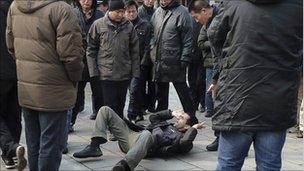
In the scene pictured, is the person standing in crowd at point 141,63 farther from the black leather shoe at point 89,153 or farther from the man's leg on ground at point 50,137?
the man's leg on ground at point 50,137

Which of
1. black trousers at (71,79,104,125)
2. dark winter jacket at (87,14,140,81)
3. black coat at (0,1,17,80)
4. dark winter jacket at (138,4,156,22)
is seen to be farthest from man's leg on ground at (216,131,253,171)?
dark winter jacket at (138,4,156,22)

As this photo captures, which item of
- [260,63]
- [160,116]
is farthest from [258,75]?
[160,116]

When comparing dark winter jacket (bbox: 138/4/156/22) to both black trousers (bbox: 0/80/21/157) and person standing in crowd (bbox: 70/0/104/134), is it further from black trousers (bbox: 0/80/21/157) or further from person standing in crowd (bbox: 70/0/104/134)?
black trousers (bbox: 0/80/21/157)

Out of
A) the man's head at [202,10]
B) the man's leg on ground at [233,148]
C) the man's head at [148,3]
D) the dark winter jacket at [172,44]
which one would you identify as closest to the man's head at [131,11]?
the dark winter jacket at [172,44]

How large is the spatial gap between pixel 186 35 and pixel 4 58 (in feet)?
8.95

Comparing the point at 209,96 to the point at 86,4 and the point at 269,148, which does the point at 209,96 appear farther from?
the point at 269,148

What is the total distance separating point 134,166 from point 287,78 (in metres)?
2.14

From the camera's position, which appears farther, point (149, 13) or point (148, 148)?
point (149, 13)

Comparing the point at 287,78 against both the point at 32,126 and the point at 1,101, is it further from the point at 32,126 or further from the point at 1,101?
the point at 1,101

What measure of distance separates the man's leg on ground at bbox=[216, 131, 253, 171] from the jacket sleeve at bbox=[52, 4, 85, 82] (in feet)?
4.61

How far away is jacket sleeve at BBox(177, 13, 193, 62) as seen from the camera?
272 inches

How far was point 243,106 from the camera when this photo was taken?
10.9ft

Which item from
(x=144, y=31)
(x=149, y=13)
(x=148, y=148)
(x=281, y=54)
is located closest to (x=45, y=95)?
(x=148, y=148)

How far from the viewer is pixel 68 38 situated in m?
4.04
